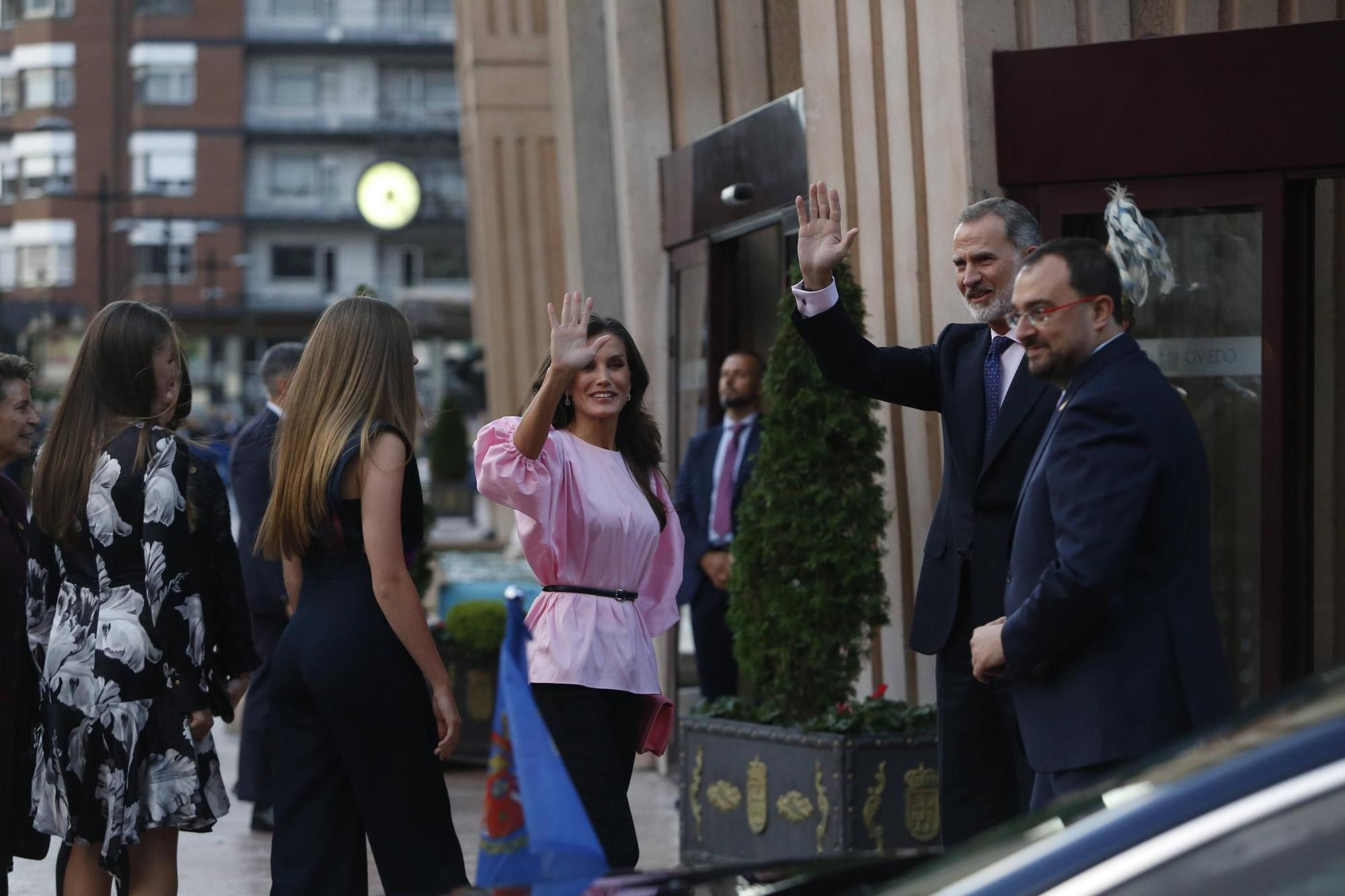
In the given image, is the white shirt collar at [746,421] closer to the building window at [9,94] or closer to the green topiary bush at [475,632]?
the green topiary bush at [475,632]

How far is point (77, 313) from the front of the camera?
6944cm

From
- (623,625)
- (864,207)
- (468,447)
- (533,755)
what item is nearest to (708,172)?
(864,207)

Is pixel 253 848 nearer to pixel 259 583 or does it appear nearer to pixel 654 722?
pixel 259 583

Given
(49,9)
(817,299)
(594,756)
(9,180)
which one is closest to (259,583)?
(594,756)

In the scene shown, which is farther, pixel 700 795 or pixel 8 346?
pixel 8 346

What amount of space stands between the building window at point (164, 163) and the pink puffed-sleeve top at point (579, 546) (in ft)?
221

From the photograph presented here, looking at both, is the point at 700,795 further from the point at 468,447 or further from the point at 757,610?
the point at 468,447

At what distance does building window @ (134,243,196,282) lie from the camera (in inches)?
2744

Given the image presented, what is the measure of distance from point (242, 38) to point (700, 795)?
67.0 m

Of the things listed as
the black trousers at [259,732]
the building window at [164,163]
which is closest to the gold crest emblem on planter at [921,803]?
the black trousers at [259,732]

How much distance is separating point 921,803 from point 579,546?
2.27 m

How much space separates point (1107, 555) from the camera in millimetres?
3602

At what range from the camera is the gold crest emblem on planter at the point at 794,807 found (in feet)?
21.7

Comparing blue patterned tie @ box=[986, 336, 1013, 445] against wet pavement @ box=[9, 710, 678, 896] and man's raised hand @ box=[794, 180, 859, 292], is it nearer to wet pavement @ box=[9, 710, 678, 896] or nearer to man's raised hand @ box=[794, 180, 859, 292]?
man's raised hand @ box=[794, 180, 859, 292]
